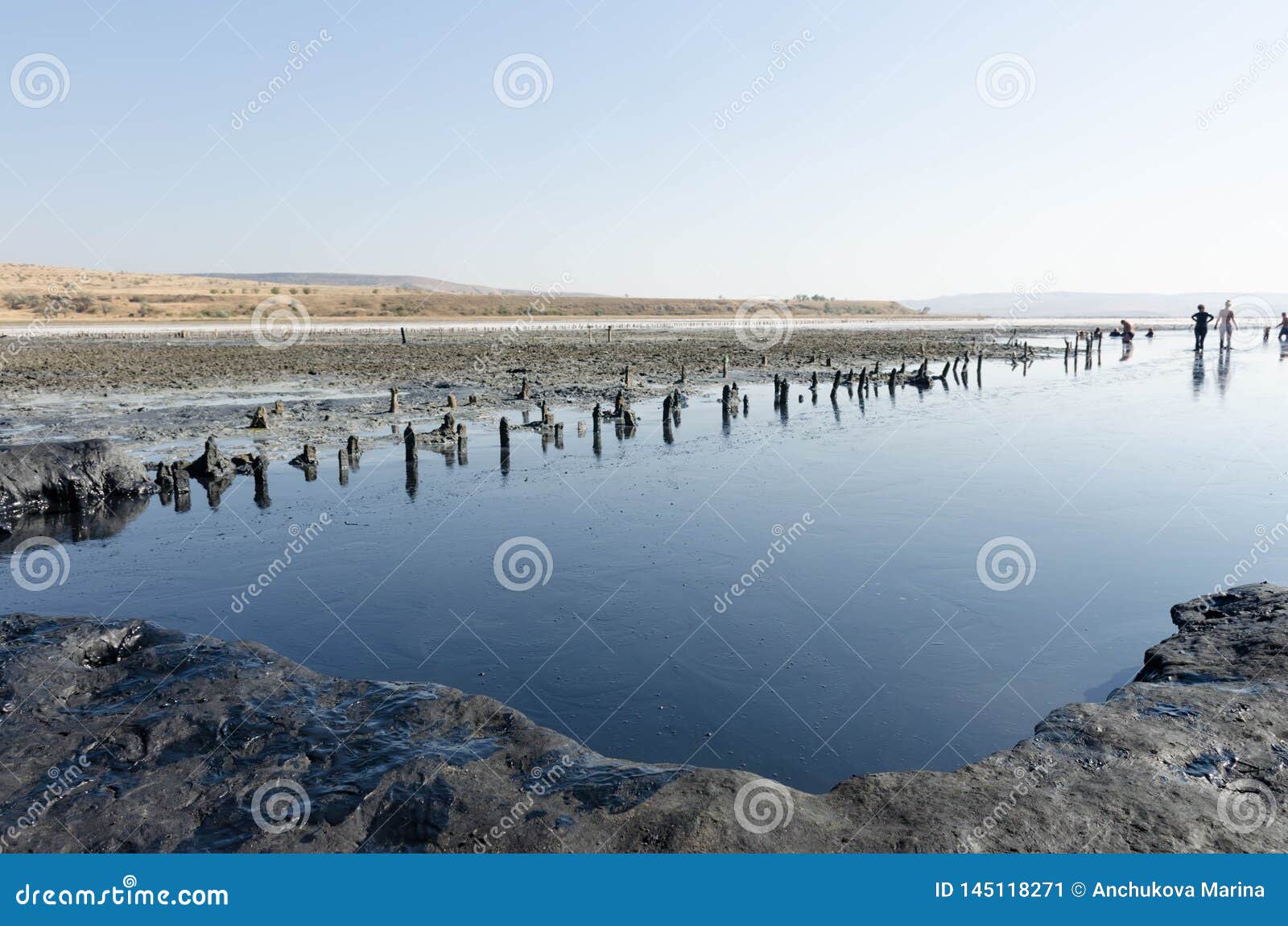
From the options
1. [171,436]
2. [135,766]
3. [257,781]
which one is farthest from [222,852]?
[171,436]

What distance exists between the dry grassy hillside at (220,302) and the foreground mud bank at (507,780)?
8031 centimetres

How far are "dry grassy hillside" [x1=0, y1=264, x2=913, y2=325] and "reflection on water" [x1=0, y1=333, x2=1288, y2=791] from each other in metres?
73.5

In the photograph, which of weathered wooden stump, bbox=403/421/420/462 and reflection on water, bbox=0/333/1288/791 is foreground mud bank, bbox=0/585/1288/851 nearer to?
reflection on water, bbox=0/333/1288/791

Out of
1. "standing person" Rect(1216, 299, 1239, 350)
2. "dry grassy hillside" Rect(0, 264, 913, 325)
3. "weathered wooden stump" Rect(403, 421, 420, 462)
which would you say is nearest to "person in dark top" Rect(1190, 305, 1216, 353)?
"standing person" Rect(1216, 299, 1239, 350)

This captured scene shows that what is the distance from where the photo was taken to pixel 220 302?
333 ft

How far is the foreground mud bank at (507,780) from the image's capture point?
17.1ft

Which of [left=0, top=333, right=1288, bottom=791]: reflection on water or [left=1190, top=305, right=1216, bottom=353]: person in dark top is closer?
[left=0, top=333, right=1288, bottom=791]: reflection on water

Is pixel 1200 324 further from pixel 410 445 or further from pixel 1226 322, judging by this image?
pixel 410 445

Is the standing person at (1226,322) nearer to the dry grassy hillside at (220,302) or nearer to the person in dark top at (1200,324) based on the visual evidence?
the person in dark top at (1200,324)

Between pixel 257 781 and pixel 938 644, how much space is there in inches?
267

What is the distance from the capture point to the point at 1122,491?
53.6 feet

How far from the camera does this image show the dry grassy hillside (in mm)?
86562

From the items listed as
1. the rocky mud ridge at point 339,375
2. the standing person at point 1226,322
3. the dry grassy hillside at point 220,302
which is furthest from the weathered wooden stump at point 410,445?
the dry grassy hillside at point 220,302

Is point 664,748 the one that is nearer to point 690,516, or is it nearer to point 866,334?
point 690,516
